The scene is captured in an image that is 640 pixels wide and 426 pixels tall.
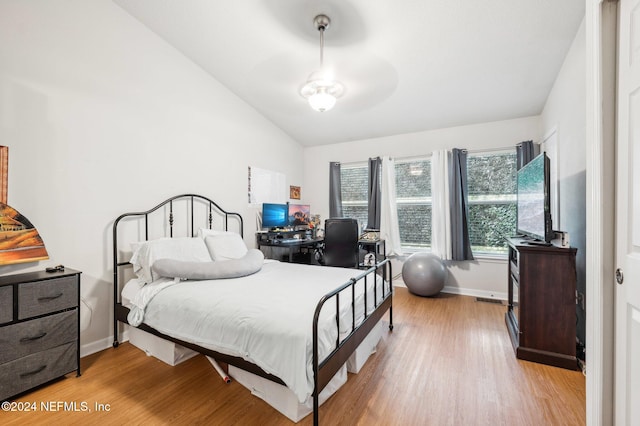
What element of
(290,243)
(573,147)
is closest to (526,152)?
(573,147)

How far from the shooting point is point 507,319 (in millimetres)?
2871

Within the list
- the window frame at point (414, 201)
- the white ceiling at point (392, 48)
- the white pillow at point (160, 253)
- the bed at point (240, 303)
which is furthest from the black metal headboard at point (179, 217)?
the window frame at point (414, 201)

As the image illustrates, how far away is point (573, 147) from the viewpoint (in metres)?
2.38

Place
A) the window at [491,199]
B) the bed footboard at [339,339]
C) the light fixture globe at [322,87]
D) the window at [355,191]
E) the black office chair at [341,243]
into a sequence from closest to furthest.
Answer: the bed footboard at [339,339] < the light fixture globe at [322,87] < the black office chair at [341,243] < the window at [491,199] < the window at [355,191]

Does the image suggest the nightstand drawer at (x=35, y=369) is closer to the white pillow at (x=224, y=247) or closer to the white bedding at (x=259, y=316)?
the white bedding at (x=259, y=316)

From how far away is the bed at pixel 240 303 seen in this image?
1.45 metres

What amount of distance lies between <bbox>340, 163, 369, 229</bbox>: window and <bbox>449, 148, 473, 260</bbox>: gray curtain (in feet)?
4.51

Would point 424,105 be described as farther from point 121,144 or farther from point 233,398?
point 233,398

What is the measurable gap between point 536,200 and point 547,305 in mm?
864

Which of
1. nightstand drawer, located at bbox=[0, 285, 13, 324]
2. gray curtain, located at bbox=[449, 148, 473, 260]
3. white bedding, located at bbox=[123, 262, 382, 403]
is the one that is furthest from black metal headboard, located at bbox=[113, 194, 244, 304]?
gray curtain, located at bbox=[449, 148, 473, 260]

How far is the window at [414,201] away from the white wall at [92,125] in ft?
9.80

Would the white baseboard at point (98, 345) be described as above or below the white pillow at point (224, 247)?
below

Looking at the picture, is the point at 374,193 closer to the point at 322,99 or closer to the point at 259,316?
the point at 322,99

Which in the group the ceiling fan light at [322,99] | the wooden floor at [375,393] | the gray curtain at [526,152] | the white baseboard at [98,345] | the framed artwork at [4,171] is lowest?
the wooden floor at [375,393]
